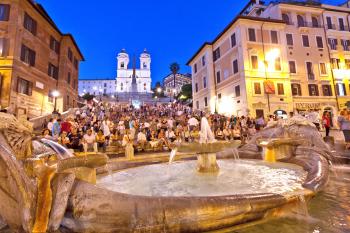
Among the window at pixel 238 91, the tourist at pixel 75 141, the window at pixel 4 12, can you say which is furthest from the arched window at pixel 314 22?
the window at pixel 4 12

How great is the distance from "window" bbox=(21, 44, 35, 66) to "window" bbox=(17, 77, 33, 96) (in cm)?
213

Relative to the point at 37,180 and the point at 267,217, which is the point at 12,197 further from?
the point at 267,217

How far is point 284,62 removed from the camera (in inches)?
1038

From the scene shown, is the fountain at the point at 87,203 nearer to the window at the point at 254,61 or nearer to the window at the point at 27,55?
the window at the point at 27,55

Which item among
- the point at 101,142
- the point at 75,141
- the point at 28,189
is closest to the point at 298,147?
the point at 28,189

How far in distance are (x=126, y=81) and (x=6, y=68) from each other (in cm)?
8508

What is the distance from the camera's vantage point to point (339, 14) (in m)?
30.3

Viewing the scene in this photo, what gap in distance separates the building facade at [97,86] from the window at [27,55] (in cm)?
8701

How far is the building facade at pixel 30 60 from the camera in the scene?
18.1 meters

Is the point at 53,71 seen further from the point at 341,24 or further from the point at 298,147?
the point at 341,24

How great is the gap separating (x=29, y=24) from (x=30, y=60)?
3.79 m

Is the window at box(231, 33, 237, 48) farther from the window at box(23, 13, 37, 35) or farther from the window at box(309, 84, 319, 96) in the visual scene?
the window at box(23, 13, 37, 35)

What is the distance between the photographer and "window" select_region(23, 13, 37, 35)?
20219mm

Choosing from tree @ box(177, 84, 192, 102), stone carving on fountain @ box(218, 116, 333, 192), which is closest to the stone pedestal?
stone carving on fountain @ box(218, 116, 333, 192)
